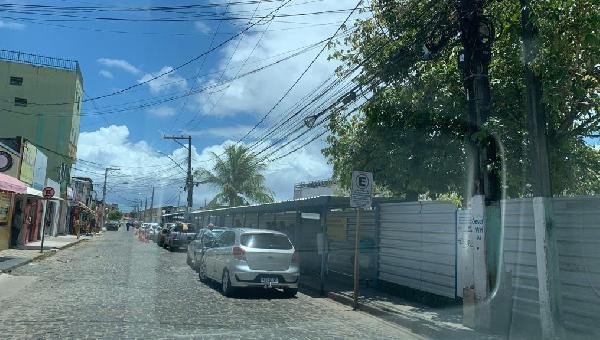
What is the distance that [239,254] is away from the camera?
44.9 ft

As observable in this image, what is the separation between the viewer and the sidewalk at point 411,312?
9391 mm

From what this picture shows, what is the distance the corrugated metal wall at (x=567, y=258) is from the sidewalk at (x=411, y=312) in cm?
114

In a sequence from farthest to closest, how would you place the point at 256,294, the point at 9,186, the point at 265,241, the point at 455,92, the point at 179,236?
the point at 179,236, the point at 9,186, the point at 256,294, the point at 265,241, the point at 455,92

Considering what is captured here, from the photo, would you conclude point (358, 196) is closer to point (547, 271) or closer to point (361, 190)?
point (361, 190)

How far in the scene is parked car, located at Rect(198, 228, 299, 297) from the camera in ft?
44.1

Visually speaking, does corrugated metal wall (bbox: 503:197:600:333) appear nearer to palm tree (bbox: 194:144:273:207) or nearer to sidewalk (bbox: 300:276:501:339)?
sidewalk (bbox: 300:276:501:339)

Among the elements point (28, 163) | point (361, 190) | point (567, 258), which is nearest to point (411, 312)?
point (361, 190)

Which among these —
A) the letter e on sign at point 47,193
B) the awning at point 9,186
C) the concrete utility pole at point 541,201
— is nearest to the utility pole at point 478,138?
the concrete utility pole at point 541,201

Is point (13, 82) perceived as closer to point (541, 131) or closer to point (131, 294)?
point (131, 294)

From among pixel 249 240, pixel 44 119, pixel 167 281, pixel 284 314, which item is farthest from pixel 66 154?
pixel 284 314

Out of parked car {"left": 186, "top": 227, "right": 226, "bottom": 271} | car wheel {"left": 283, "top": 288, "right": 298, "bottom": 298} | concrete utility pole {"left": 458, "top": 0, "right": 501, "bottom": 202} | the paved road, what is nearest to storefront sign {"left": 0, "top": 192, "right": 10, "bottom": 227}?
parked car {"left": 186, "top": 227, "right": 226, "bottom": 271}

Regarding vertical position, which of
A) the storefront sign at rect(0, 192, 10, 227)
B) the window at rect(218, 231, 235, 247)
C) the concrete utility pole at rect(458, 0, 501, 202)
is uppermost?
the concrete utility pole at rect(458, 0, 501, 202)

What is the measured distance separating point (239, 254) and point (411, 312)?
14.6 feet

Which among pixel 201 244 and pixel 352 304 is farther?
pixel 201 244
